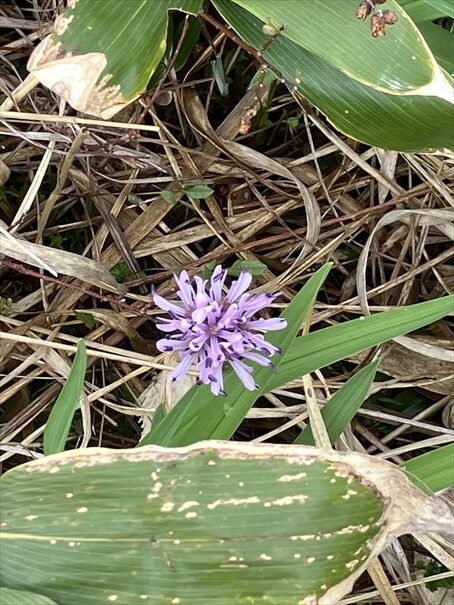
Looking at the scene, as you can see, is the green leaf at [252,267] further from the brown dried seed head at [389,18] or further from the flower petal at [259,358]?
the brown dried seed head at [389,18]

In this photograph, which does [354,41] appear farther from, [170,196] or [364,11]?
[170,196]

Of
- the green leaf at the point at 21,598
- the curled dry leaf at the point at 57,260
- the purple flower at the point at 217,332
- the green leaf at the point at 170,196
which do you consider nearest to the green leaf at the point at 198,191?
the green leaf at the point at 170,196

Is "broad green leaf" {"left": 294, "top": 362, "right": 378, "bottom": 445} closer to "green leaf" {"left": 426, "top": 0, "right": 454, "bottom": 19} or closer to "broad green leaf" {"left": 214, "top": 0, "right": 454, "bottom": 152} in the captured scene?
"broad green leaf" {"left": 214, "top": 0, "right": 454, "bottom": 152}

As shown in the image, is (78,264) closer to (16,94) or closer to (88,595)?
(16,94)

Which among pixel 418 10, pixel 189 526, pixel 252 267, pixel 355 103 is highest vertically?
pixel 418 10

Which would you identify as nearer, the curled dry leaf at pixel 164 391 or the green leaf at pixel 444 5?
the green leaf at pixel 444 5

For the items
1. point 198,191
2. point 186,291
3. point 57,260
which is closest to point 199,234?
point 198,191

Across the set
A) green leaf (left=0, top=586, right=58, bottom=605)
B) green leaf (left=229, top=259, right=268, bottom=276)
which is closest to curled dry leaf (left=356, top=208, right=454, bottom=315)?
green leaf (left=229, top=259, right=268, bottom=276)
